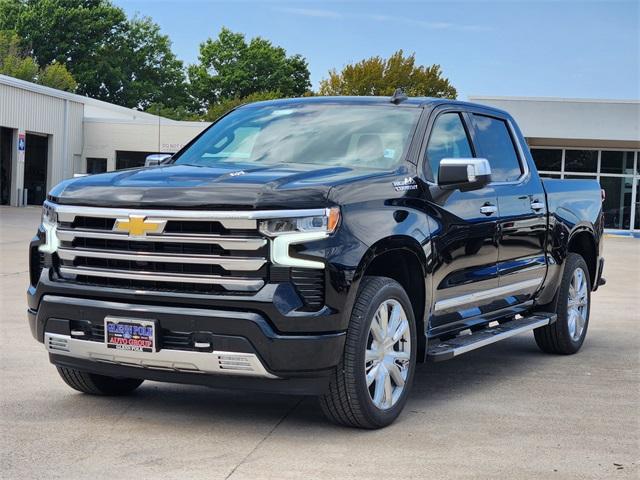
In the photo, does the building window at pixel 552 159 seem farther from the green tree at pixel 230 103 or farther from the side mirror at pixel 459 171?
the green tree at pixel 230 103

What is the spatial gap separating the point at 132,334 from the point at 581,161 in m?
33.0

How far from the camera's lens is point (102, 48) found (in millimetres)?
78688

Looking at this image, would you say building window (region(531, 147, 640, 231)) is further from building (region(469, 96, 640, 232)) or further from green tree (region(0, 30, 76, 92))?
green tree (region(0, 30, 76, 92))

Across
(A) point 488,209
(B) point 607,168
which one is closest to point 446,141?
(A) point 488,209

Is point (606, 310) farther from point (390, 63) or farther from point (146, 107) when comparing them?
point (146, 107)

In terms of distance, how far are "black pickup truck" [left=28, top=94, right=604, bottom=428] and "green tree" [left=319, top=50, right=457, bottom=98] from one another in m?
62.7

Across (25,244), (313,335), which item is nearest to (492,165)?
(313,335)

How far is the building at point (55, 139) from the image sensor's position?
3778cm

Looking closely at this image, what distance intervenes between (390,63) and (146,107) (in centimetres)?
2379

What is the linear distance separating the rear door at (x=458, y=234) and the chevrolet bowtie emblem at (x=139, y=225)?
5.69 feet

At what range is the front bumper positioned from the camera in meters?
4.86

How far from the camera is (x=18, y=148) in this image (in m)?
38.0

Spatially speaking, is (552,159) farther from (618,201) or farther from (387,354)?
(387,354)

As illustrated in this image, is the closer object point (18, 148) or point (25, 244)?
point (25, 244)
